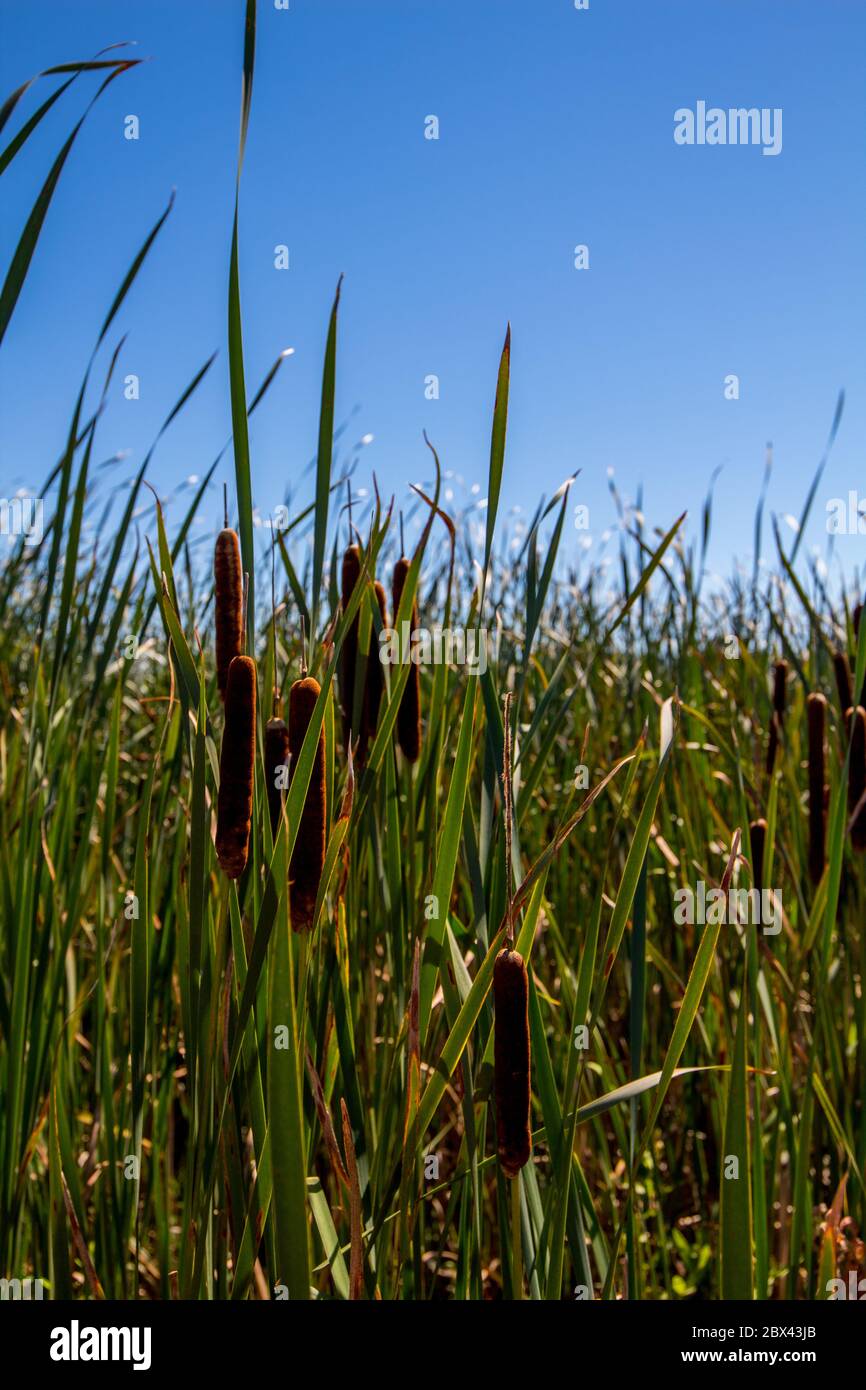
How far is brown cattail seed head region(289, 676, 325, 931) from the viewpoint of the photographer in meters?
0.85

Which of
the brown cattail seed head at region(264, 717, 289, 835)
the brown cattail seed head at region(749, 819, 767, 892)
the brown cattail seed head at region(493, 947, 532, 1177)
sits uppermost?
the brown cattail seed head at region(264, 717, 289, 835)

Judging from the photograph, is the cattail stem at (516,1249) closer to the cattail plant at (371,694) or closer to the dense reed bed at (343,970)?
the dense reed bed at (343,970)

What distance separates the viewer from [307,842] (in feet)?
2.81

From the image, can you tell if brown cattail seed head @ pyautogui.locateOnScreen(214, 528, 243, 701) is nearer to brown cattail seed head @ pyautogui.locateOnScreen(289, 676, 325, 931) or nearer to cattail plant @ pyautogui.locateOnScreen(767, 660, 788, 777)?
brown cattail seed head @ pyautogui.locateOnScreen(289, 676, 325, 931)

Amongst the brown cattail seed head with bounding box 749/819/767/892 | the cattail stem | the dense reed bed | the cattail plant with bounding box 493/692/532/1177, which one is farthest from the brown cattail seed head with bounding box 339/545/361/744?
the brown cattail seed head with bounding box 749/819/767/892

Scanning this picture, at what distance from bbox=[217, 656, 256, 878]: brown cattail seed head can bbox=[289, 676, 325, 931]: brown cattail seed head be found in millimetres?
56

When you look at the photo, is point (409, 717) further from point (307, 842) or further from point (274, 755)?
point (307, 842)

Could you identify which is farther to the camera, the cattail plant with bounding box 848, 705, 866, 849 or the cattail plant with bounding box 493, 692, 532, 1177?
the cattail plant with bounding box 848, 705, 866, 849

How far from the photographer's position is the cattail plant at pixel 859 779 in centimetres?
160

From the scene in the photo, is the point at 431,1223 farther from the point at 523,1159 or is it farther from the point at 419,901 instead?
the point at 523,1159

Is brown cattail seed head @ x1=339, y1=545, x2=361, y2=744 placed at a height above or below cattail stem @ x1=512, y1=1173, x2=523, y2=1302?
above

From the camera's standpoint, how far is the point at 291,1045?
0.71m

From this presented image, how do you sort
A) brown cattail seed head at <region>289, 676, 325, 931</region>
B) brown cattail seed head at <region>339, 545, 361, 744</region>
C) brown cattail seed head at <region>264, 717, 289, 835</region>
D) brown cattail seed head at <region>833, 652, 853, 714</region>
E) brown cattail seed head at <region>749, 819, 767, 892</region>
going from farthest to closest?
brown cattail seed head at <region>833, 652, 853, 714</region>, brown cattail seed head at <region>749, 819, 767, 892</region>, brown cattail seed head at <region>339, 545, 361, 744</region>, brown cattail seed head at <region>264, 717, 289, 835</region>, brown cattail seed head at <region>289, 676, 325, 931</region>
